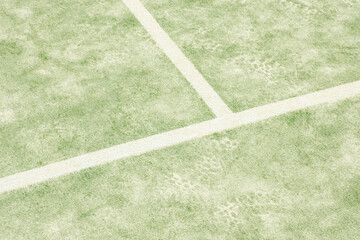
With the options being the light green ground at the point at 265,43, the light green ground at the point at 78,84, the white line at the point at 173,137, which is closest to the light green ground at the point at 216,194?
the white line at the point at 173,137

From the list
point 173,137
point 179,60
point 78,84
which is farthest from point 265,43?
point 78,84

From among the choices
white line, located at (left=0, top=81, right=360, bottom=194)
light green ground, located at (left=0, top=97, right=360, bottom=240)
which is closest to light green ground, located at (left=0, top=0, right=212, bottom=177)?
white line, located at (left=0, top=81, right=360, bottom=194)

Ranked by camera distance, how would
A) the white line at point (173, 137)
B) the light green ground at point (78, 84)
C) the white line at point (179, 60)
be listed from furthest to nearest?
1. the white line at point (179, 60)
2. the light green ground at point (78, 84)
3. the white line at point (173, 137)

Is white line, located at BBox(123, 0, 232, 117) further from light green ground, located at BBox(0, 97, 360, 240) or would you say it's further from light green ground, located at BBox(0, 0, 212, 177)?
light green ground, located at BBox(0, 97, 360, 240)

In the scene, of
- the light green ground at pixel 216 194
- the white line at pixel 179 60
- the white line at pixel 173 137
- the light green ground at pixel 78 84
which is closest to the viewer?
the light green ground at pixel 216 194

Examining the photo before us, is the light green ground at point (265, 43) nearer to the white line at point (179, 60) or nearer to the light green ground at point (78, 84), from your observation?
the white line at point (179, 60)

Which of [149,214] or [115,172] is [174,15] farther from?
[149,214]

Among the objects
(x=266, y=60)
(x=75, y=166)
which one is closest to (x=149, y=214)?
(x=75, y=166)
